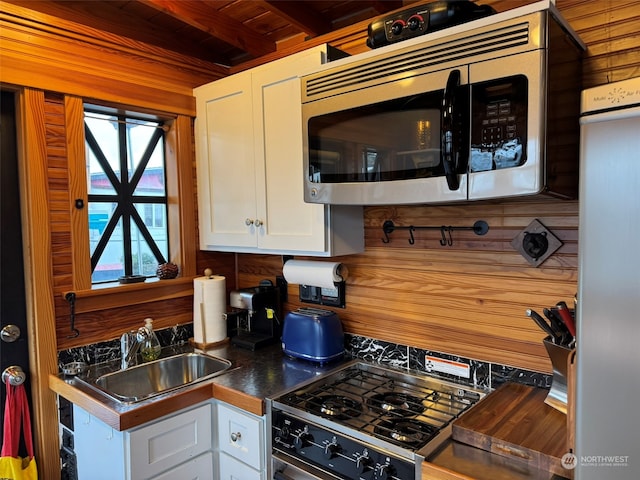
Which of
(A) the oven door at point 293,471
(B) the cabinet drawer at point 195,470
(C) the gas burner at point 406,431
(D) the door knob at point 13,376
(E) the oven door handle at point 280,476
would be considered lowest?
(B) the cabinet drawer at point 195,470

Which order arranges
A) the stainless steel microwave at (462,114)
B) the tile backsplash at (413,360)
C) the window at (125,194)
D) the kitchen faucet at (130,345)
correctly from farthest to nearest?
the window at (125,194) → the kitchen faucet at (130,345) → the tile backsplash at (413,360) → the stainless steel microwave at (462,114)

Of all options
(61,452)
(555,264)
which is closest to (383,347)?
(555,264)

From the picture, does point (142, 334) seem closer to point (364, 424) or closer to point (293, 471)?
point (293, 471)

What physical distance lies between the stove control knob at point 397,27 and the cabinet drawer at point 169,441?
1.46m

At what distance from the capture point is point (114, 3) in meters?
1.90

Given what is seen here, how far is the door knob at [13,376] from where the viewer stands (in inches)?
66.7

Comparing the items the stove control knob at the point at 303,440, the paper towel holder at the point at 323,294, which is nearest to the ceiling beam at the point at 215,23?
the paper towel holder at the point at 323,294

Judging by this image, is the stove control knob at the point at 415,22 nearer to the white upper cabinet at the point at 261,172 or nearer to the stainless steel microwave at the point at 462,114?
the stainless steel microwave at the point at 462,114

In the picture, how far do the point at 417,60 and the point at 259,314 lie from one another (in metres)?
1.42

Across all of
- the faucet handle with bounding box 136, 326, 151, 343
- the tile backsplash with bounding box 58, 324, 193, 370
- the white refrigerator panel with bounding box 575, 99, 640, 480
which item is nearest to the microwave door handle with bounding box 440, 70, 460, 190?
the white refrigerator panel with bounding box 575, 99, 640, 480

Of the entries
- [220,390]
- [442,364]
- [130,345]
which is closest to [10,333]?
[130,345]

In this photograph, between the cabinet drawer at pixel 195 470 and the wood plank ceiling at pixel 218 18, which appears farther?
the wood plank ceiling at pixel 218 18

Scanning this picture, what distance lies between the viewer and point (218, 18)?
76.0 inches

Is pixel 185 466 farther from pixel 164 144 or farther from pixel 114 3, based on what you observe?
pixel 114 3
